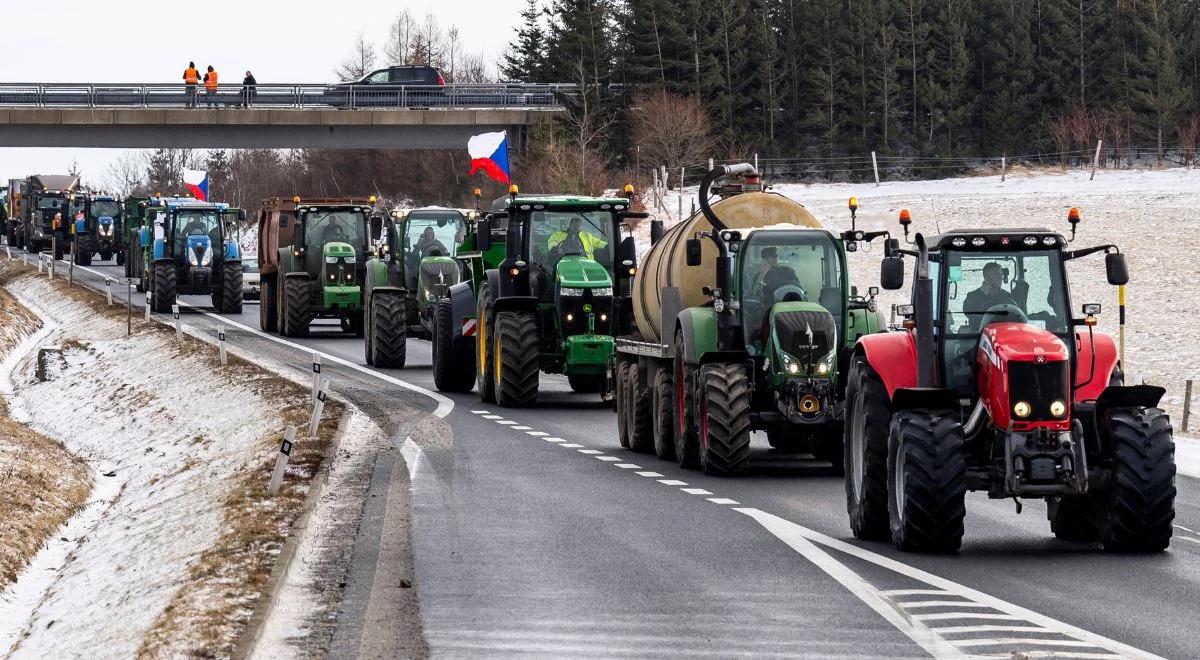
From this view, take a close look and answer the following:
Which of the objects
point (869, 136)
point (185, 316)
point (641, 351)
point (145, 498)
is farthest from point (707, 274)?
point (869, 136)

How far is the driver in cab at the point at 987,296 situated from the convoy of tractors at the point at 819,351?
0.01 m

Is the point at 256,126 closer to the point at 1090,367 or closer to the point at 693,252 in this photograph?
the point at 693,252

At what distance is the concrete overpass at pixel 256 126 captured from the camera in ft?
257

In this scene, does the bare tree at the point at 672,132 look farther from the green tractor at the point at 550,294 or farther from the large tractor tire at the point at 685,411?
the large tractor tire at the point at 685,411

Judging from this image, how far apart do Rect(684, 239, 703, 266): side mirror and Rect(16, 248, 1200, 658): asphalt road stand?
2.07 meters

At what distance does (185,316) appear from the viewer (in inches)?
1980

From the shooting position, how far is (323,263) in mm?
41938

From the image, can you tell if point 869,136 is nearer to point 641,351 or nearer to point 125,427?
point 125,427

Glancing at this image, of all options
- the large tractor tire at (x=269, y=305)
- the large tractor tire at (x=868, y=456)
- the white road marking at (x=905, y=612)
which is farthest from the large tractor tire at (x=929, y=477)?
the large tractor tire at (x=269, y=305)

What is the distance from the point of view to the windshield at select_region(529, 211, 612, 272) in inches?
1087

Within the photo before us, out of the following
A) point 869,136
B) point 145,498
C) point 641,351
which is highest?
point 869,136

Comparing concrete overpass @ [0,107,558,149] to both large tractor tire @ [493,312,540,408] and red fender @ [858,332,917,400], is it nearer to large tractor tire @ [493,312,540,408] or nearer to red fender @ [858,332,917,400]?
large tractor tire @ [493,312,540,408]

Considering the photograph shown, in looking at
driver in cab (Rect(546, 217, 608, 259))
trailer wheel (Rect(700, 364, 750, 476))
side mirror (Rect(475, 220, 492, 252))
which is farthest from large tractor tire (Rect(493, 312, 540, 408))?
trailer wheel (Rect(700, 364, 750, 476))

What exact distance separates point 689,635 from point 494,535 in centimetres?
430
